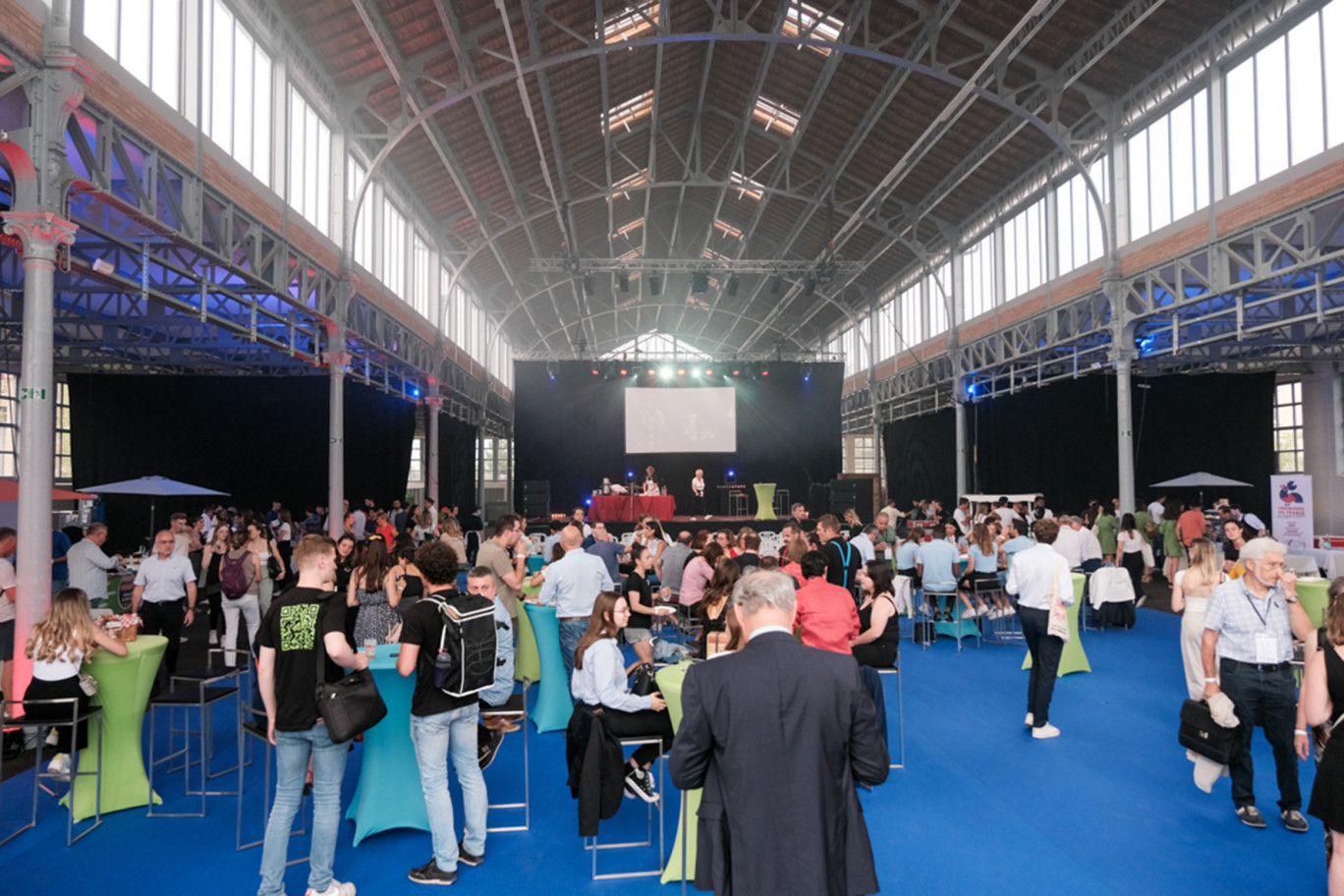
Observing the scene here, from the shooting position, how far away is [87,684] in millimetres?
3842

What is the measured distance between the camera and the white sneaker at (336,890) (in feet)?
9.91

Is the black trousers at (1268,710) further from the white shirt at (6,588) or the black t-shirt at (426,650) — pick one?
the white shirt at (6,588)

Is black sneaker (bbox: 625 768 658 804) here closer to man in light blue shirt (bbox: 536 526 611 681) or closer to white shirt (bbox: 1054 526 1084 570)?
man in light blue shirt (bbox: 536 526 611 681)

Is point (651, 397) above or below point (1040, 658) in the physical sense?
above

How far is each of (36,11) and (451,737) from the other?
19.2 ft

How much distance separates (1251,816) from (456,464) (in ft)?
62.2

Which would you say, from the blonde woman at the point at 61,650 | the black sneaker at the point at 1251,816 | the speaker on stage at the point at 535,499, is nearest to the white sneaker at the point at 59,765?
the blonde woman at the point at 61,650

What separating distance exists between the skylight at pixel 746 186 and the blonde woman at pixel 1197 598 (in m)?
13.9

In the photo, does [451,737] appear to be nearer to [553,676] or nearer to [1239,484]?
[553,676]

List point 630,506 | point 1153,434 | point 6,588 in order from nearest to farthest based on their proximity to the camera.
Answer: point 6,588
point 1153,434
point 630,506

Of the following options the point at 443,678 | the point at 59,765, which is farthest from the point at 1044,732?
the point at 59,765

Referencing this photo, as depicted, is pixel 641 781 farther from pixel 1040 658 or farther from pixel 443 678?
pixel 1040 658

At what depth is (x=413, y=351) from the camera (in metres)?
16.1

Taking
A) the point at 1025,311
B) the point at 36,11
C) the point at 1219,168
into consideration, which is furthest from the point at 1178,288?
the point at 36,11
